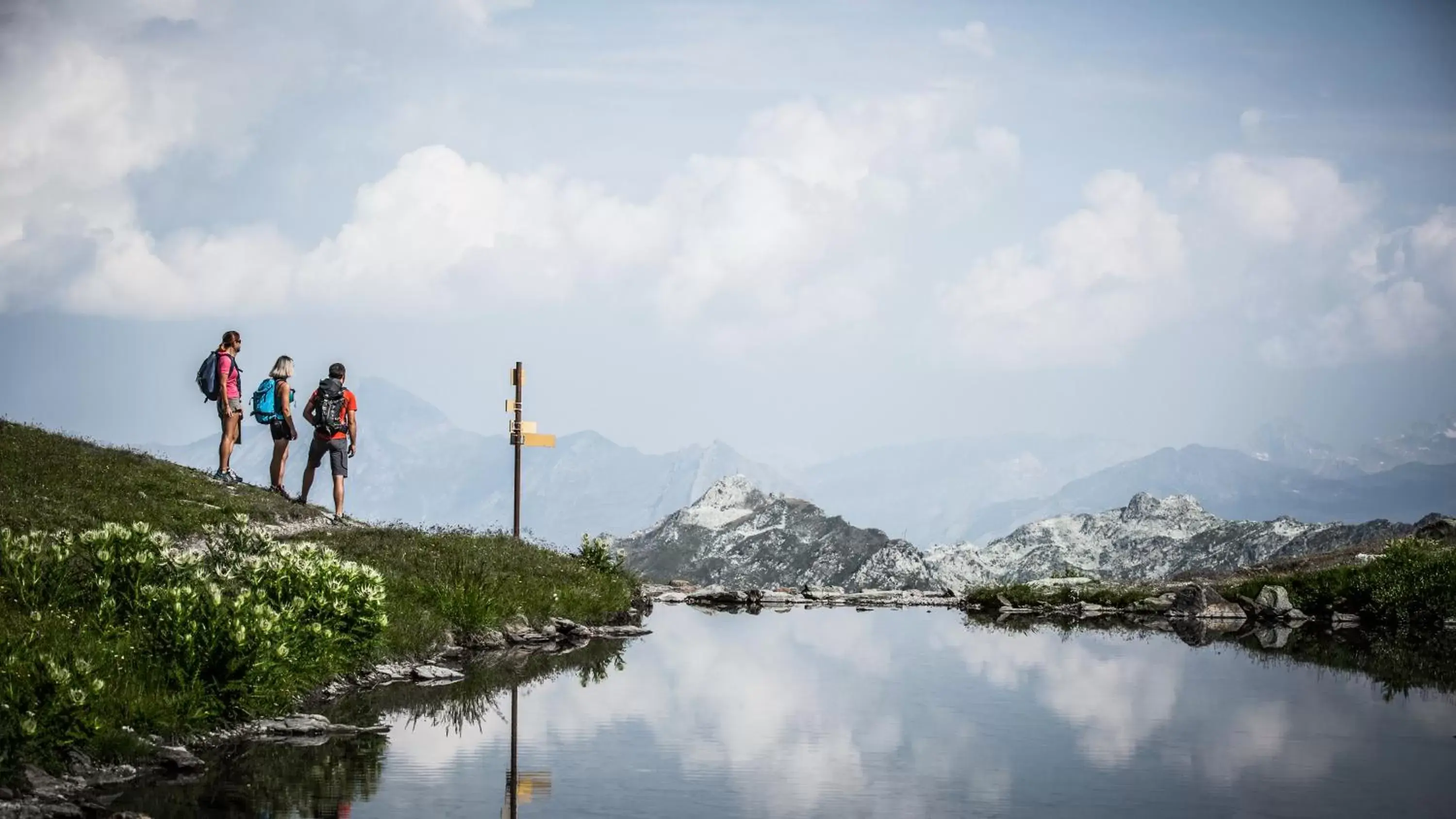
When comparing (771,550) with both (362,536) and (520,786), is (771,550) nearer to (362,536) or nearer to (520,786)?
(362,536)

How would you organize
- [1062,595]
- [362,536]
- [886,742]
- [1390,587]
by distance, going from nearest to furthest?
[886,742], [362,536], [1390,587], [1062,595]

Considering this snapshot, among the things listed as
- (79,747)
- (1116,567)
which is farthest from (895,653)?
(1116,567)

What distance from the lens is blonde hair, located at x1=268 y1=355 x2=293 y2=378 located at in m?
35.0

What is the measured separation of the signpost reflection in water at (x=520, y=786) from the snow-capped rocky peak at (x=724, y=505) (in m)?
42.4

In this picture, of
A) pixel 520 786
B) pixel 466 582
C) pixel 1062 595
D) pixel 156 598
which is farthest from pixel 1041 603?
pixel 520 786

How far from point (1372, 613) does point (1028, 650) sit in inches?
435

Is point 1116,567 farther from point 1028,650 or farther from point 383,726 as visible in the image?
point 383,726

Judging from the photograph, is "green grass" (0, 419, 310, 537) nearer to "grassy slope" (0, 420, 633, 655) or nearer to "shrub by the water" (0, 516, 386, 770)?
"grassy slope" (0, 420, 633, 655)

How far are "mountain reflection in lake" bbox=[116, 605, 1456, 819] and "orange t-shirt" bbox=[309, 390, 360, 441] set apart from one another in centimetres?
1289

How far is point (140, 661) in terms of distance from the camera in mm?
15141

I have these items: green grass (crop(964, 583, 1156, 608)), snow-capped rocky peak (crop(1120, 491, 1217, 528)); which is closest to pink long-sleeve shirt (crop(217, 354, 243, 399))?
green grass (crop(964, 583, 1156, 608))

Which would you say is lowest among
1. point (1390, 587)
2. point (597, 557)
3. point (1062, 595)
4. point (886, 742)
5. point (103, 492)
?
point (886, 742)

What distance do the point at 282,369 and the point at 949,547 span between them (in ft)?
97.5

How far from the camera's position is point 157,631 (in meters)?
15.6
